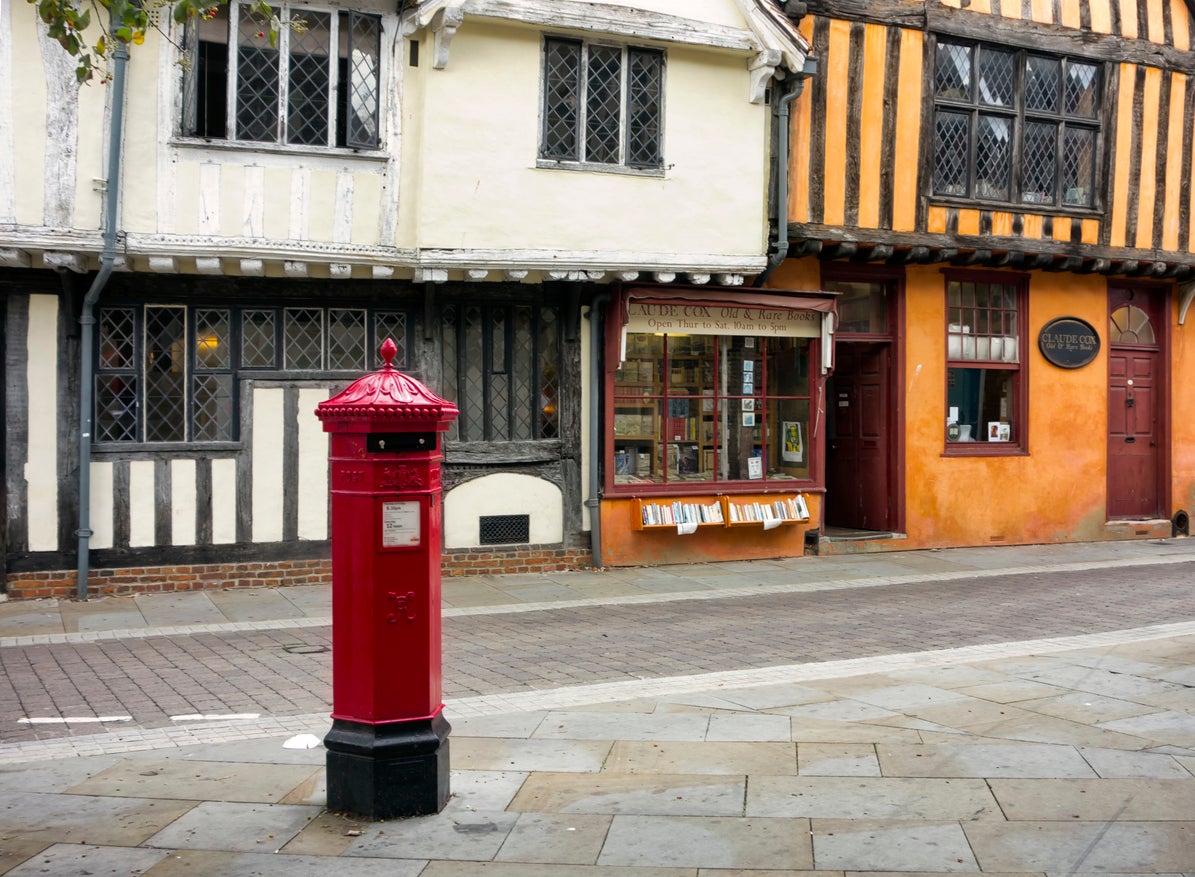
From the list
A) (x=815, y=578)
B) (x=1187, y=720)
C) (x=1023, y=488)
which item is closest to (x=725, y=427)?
(x=815, y=578)

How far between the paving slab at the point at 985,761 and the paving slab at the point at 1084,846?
716 millimetres

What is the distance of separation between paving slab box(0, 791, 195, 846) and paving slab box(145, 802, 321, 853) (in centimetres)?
8

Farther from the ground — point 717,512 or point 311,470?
point 311,470

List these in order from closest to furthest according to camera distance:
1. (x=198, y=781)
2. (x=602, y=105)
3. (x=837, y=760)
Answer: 1. (x=198, y=781)
2. (x=837, y=760)
3. (x=602, y=105)

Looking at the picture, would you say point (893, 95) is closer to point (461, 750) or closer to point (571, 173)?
point (571, 173)

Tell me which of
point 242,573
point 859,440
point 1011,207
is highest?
point 1011,207

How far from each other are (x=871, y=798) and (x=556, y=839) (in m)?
1.47

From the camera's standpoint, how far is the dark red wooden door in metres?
15.6

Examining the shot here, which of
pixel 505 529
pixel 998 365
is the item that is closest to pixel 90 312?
pixel 505 529

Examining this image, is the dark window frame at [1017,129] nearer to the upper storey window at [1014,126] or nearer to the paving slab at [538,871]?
the upper storey window at [1014,126]

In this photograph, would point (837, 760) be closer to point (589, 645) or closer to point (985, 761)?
point (985, 761)

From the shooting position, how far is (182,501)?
12133 millimetres

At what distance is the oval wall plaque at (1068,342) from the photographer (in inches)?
635

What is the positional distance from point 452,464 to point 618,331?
7.71 ft
